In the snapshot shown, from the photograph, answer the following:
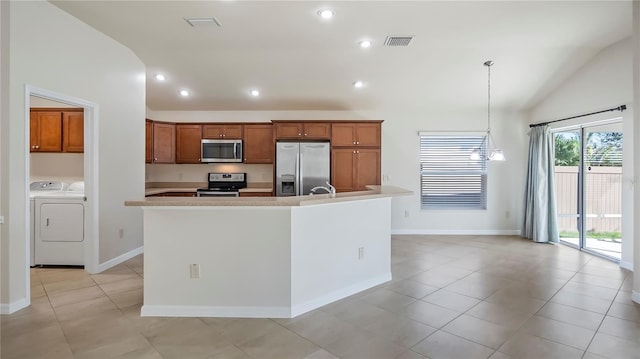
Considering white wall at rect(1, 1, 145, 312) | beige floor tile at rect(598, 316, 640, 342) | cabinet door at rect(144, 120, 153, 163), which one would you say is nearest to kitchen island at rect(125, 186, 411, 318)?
white wall at rect(1, 1, 145, 312)

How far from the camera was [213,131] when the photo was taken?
625cm

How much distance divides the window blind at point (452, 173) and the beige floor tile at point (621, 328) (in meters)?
3.85

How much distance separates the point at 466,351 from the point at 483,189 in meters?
4.91

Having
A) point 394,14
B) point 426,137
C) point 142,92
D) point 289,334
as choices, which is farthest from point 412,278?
point 142,92

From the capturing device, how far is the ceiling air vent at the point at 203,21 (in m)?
3.67

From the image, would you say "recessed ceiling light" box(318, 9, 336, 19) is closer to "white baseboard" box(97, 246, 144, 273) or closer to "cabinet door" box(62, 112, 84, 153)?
"cabinet door" box(62, 112, 84, 153)

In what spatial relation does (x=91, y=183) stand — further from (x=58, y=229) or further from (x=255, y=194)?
(x=255, y=194)

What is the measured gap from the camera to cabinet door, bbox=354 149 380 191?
6.00 meters

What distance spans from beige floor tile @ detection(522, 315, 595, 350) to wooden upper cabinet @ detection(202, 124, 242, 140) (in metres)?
5.18

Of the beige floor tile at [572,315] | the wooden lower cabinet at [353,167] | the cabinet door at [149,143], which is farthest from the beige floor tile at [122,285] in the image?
the beige floor tile at [572,315]

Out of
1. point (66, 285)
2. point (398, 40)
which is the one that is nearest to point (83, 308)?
point (66, 285)

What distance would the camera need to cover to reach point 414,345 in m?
2.35

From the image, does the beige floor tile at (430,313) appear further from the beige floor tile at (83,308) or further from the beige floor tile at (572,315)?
the beige floor tile at (83,308)

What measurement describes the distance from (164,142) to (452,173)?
217 inches
